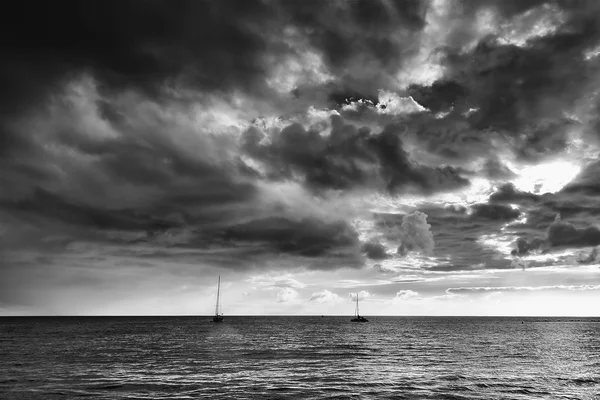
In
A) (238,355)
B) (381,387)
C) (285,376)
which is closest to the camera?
(381,387)

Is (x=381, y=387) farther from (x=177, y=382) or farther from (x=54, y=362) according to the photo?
(x=54, y=362)

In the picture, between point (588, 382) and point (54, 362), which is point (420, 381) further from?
point (54, 362)

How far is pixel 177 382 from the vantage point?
46.4 metres

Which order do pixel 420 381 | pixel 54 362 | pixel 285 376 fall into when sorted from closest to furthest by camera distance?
pixel 420 381, pixel 285 376, pixel 54 362

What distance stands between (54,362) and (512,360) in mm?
74373

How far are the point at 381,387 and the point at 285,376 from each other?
40.6 ft

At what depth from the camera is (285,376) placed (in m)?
50.6

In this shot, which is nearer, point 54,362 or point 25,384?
point 25,384

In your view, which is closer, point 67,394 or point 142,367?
point 67,394

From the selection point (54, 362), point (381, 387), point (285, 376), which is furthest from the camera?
point (54, 362)

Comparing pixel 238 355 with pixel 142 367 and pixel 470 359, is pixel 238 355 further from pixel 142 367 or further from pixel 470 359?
pixel 470 359

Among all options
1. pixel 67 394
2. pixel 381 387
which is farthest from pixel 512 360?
pixel 67 394

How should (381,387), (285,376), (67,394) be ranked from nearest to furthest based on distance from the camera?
(67,394) < (381,387) < (285,376)

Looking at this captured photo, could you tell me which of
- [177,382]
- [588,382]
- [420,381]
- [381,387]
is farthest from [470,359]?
[177,382]
